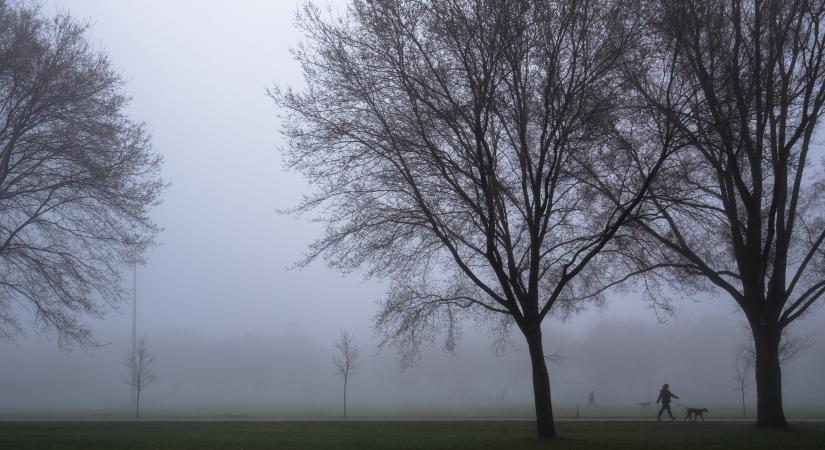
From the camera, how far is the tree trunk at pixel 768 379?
73.4 feet

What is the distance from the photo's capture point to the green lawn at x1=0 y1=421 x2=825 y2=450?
1703 cm

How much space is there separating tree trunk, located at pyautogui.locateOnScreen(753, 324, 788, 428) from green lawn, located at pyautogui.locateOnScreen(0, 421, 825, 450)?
2.87 feet

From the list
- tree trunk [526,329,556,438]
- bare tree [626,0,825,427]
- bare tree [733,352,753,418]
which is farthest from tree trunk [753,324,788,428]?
bare tree [733,352,753,418]

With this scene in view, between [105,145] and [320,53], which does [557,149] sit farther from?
[105,145]

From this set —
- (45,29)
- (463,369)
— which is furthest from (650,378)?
(45,29)

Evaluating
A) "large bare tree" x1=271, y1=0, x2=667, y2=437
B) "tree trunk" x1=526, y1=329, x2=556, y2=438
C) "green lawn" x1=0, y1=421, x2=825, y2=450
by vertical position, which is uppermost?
"large bare tree" x1=271, y1=0, x2=667, y2=437

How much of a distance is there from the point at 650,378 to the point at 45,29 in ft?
181

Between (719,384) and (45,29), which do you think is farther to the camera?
(719,384)

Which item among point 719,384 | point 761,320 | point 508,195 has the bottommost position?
point 719,384

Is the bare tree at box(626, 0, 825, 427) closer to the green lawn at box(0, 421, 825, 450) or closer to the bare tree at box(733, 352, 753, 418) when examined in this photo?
the green lawn at box(0, 421, 825, 450)

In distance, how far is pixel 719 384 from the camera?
6262cm

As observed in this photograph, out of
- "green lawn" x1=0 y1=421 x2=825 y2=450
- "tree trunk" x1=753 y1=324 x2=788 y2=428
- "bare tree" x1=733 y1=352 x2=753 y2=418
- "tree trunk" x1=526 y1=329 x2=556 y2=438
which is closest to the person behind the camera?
"green lawn" x1=0 y1=421 x2=825 y2=450

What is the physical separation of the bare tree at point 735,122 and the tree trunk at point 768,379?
0.11 feet

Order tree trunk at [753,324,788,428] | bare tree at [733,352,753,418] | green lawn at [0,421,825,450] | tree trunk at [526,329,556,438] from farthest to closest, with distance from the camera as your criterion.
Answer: bare tree at [733,352,753,418] → tree trunk at [753,324,788,428] → tree trunk at [526,329,556,438] → green lawn at [0,421,825,450]
